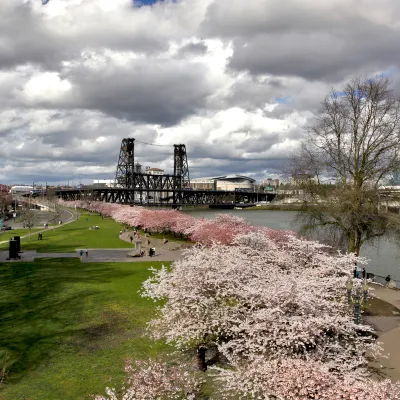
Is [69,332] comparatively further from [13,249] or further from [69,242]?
[69,242]

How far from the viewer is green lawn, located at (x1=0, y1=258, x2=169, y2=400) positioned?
47.2 feet

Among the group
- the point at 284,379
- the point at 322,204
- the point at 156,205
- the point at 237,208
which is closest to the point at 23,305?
the point at 284,379

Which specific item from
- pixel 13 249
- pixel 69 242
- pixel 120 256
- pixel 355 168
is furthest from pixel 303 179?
pixel 69 242

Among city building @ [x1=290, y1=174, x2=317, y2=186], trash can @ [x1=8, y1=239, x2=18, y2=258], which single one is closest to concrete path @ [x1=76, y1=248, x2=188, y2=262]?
trash can @ [x1=8, y1=239, x2=18, y2=258]

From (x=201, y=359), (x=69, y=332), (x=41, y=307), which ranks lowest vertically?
(x=69, y=332)

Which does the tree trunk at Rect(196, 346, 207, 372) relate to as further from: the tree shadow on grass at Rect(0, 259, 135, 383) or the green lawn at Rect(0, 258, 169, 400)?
the tree shadow on grass at Rect(0, 259, 135, 383)

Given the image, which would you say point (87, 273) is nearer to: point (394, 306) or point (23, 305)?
point (23, 305)

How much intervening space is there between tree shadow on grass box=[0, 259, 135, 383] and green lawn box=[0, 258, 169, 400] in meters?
0.03

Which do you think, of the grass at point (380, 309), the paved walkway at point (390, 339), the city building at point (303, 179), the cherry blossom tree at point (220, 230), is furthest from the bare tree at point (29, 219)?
the paved walkway at point (390, 339)

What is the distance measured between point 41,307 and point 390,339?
19.0m

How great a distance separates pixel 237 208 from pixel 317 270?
18169 cm

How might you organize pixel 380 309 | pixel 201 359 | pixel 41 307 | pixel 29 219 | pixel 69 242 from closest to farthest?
pixel 201 359, pixel 380 309, pixel 41 307, pixel 69 242, pixel 29 219

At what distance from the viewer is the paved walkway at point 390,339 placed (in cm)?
1488

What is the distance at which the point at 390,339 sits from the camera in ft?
59.3
